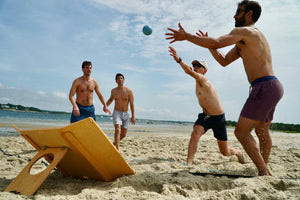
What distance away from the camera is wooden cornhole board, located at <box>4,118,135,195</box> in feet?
6.62

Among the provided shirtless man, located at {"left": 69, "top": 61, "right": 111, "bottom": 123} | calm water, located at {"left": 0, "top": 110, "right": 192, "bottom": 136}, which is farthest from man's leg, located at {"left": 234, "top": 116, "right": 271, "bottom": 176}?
calm water, located at {"left": 0, "top": 110, "right": 192, "bottom": 136}

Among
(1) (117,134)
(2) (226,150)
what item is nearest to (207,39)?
(2) (226,150)

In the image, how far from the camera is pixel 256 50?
2.60 metres

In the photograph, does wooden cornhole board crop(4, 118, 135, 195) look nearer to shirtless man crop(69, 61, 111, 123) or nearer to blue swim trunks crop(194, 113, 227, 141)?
blue swim trunks crop(194, 113, 227, 141)

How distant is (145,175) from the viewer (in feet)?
8.19

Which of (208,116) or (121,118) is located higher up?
(208,116)

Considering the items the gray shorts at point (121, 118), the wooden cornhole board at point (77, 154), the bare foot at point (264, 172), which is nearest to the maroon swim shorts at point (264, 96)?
the bare foot at point (264, 172)

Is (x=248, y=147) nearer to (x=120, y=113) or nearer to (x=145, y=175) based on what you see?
(x=145, y=175)

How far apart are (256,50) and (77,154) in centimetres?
243

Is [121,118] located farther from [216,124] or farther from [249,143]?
[249,143]

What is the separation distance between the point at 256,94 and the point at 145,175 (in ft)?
5.47

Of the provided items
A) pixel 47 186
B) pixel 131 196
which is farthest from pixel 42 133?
pixel 131 196

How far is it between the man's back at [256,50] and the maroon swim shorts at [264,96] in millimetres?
105

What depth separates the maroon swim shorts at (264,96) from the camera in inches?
100
